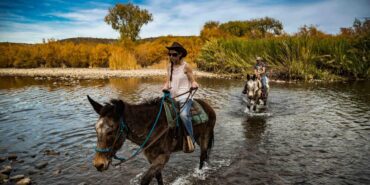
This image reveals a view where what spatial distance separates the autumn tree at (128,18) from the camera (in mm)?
69062

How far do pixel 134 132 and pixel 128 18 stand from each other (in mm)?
69597

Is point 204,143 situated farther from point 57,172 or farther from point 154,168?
point 57,172

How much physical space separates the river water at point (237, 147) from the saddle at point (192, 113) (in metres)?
1.50

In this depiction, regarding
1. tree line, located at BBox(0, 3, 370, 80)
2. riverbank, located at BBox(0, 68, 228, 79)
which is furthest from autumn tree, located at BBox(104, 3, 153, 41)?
riverbank, located at BBox(0, 68, 228, 79)

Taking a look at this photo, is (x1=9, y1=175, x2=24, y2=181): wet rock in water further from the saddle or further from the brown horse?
the saddle

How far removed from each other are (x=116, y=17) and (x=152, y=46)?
2694 cm

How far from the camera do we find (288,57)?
28891 mm

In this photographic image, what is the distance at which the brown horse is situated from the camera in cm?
440

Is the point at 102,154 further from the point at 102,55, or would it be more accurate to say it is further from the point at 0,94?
the point at 102,55

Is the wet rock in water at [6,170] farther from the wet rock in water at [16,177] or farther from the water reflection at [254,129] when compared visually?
the water reflection at [254,129]

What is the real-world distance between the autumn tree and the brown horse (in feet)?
217

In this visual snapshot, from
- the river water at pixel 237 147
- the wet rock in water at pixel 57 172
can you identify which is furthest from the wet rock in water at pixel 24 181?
the wet rock in water at pixel 57 172

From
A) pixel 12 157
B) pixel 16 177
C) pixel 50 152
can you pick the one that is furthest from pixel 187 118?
pixel 12 157

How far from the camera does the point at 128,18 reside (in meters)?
70.2
